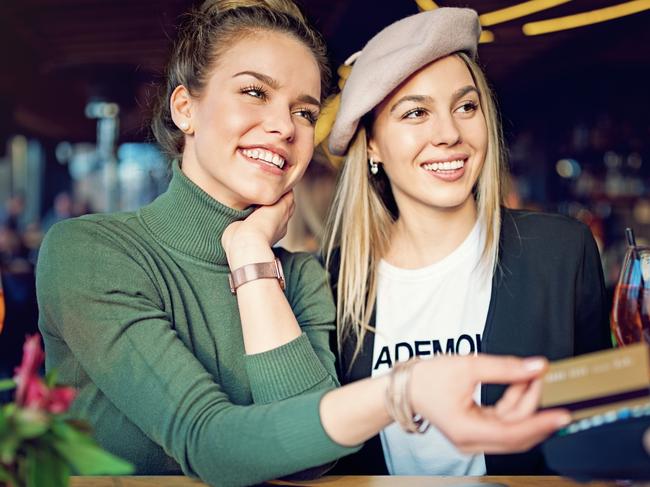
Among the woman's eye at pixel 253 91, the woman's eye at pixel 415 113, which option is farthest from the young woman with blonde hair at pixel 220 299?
the woman's eye at pixel 415 113

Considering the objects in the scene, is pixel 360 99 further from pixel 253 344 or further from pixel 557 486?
pixel 557 486

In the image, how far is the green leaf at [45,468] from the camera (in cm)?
78

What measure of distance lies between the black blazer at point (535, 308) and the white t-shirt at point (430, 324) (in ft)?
0.11

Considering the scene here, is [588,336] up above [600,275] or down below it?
below

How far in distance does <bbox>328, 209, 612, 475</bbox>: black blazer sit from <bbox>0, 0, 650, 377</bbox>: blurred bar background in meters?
0.63

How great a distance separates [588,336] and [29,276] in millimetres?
2436

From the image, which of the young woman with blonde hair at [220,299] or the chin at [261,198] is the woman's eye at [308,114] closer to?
the young woman with blonde hair at [220,299]

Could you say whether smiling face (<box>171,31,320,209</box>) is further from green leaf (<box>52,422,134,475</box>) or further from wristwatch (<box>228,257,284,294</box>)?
green leaf (<box>52,422,134,475</box>)

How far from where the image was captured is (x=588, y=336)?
186 centimetres

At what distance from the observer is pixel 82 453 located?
0.77 metres

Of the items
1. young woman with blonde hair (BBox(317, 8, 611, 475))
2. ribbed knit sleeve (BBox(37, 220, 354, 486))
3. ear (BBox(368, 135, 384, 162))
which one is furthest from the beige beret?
ribbed knit sleeve (BBox(37, 220, 354, 486))

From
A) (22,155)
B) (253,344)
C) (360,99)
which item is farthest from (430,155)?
(22,155)

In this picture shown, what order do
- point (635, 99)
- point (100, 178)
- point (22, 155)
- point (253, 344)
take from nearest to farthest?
point (253, 344) < point (635, 99) < point (22, 155) < point (100, 178)

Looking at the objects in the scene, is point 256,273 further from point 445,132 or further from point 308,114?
point 445,132
